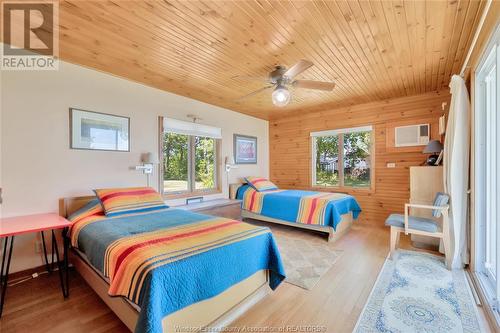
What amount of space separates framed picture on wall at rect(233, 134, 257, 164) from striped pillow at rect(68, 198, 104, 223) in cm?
Result: 292

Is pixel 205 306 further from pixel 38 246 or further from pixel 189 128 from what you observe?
pixel 189 128

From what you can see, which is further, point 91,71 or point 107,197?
point 91,71

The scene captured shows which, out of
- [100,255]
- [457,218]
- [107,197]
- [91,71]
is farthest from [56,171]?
[457,218]

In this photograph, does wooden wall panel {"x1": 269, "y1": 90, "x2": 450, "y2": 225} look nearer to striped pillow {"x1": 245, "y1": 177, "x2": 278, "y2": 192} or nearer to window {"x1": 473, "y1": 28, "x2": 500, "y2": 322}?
striped pillow {"x1": 245, "y1": 177, "x2": 278, "y2": 192}

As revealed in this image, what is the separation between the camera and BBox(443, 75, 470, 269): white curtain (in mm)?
2498

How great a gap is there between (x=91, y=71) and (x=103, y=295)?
2707mm

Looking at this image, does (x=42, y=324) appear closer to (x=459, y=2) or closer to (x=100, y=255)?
(x=100, y=255)

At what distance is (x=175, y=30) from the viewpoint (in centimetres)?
212

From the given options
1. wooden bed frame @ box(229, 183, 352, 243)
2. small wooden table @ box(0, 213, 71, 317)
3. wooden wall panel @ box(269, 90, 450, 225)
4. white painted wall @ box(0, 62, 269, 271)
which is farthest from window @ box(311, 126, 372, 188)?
small wooden table @ box(0, 213, 71, 317)

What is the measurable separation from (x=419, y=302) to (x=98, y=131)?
158 inches

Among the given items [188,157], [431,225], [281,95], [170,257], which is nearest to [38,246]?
[170,257]

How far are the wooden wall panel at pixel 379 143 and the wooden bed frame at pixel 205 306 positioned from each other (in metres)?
3.43

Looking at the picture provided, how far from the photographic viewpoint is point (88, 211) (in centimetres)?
254

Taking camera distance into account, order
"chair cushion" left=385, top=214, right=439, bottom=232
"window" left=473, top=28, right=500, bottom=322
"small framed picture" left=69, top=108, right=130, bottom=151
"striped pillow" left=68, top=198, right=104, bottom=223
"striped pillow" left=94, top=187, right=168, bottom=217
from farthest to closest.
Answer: "small framed picture" left=69, top=108, right=130, bottom=151
"chair cushion" left=385, top=214, right=439, bottom=232
"striped pillow" left=94, top=187, right=168, bottom=217
"striped pillow" left=68, top=198, right=104, bottom=223
"window" left=473, top=28, right=500, bottom=322
